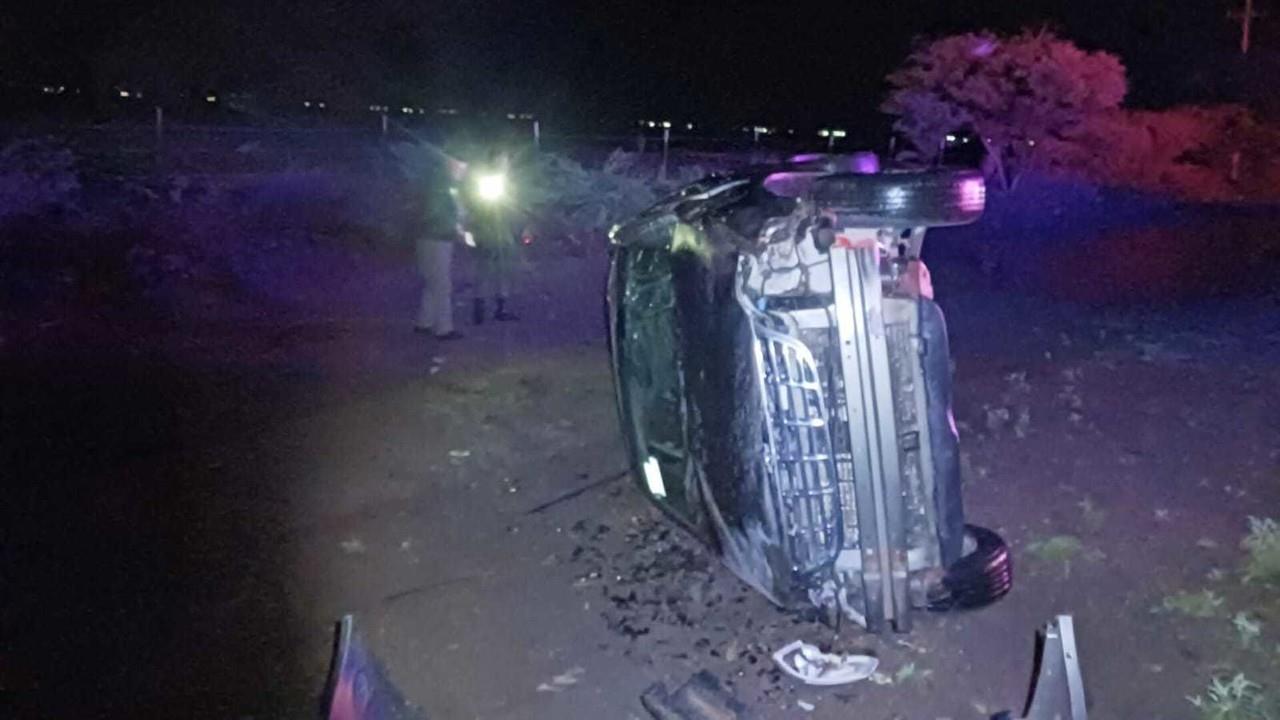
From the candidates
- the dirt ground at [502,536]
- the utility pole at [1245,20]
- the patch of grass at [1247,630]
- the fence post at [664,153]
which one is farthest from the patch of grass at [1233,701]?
the utility pole at [1245,20]


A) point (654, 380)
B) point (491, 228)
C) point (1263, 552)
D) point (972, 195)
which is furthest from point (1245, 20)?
point (972, 195)

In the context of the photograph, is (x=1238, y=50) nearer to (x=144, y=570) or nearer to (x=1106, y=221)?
(x=1106, y=221)

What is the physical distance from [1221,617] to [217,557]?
4.43m

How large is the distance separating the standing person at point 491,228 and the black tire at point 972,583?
720 centimetres

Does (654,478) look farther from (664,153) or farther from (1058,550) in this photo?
(664,153)

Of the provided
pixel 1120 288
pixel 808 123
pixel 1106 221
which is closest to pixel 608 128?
pixel 808 123

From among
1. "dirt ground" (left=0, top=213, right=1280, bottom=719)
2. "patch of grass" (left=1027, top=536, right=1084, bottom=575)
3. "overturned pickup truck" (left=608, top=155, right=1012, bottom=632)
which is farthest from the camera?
"patch of grass" (left=1027, top=536, right=1084, bottom=575)

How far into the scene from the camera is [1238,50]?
105 feet

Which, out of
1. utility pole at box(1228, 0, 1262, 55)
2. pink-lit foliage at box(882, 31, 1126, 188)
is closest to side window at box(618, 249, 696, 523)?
pink-lit foliage at box(882, 31, 1126, 188)

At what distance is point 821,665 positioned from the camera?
15.1ft

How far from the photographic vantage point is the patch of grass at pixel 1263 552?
5.21 meters

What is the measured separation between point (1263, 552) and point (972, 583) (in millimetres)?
1632

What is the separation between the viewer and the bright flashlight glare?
11.0 m

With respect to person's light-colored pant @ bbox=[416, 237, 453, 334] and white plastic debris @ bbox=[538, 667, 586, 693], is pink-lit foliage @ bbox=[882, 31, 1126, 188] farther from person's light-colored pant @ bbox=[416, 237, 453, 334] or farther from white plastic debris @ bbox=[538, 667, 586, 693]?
white plastic debris @ bbox=[538, 667, 586, 693]
